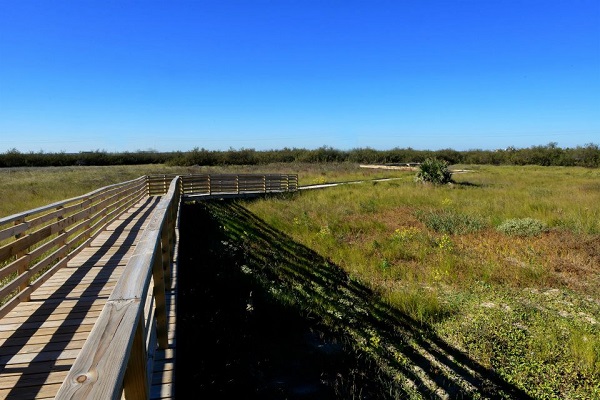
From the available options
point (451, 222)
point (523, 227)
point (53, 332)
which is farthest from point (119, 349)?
point (451, 222)

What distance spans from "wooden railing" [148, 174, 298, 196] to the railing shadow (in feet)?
46.4

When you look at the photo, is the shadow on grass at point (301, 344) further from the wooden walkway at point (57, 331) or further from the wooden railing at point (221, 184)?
the wooden railing at point (221, 184)

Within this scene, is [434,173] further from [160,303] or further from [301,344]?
[160,303]

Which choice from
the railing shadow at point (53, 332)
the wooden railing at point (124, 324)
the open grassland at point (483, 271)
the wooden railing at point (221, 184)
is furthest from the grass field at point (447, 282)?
the railing shadow at point (53, 332)

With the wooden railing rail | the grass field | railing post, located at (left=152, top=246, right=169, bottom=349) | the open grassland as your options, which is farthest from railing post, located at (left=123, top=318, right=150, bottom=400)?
the open grassland

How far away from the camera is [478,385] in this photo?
Answer: 544cm

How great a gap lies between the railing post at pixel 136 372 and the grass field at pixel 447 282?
161 inches

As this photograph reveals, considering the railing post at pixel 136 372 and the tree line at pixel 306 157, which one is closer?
the railing post at pixel 136 372

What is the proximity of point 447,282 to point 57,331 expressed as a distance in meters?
8.65

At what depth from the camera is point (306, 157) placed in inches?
3098

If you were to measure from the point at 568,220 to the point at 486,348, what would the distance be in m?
12.0

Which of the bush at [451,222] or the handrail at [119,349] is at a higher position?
the handrail at [119,349]

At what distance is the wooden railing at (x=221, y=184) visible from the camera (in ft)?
68.7

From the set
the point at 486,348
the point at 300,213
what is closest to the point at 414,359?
the point at 486,348
